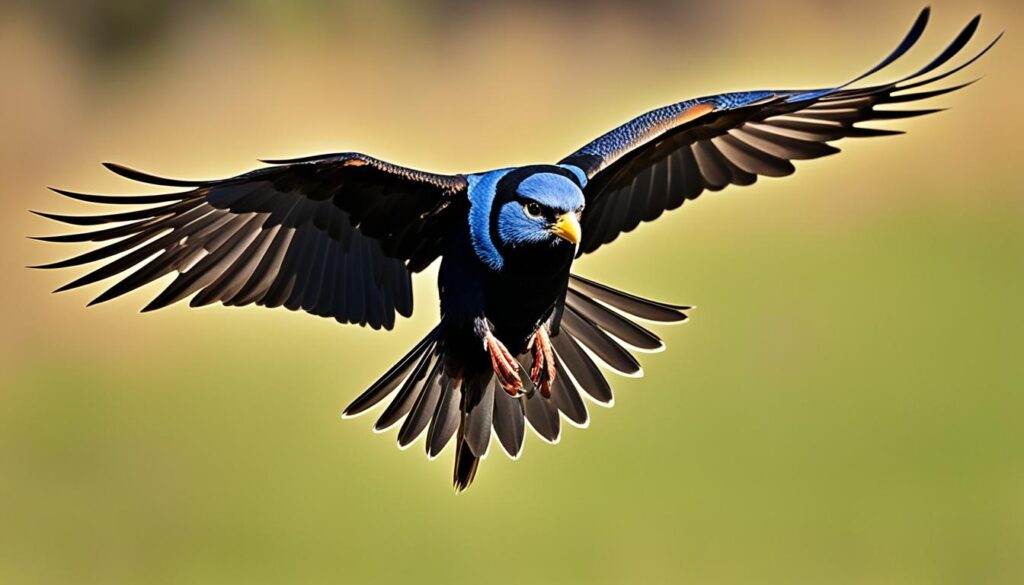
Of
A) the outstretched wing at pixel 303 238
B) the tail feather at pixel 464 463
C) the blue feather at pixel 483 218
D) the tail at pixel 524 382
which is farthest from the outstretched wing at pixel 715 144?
the tail feather at pixel 464 463

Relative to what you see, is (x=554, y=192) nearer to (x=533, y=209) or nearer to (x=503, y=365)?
(x=533, y=209)

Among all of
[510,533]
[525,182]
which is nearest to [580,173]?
[525,182]

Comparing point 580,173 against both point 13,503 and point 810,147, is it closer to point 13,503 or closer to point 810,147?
point 810,147

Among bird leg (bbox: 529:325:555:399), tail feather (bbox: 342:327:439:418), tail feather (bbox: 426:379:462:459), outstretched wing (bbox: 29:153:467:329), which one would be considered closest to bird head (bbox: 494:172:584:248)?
outstretched wing (bbox: 29:153:467:329)

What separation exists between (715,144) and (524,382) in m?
1.49

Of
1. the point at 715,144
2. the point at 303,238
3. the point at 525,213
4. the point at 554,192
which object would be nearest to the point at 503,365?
the point at 525,213

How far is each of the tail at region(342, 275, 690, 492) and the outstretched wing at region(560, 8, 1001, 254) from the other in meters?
0.36

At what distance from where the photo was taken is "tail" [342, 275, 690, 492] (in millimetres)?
7750

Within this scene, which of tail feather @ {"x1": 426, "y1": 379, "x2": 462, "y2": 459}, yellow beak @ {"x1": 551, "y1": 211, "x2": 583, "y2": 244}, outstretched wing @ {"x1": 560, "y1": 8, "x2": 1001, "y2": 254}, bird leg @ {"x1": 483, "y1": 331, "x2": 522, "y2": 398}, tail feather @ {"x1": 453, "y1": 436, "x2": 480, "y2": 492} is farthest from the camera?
tail feather @ {"x1": 426, "y1": 379, "x2": 462, "y2": 459}

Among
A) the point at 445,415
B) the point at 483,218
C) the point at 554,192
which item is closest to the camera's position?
the point at 554,192

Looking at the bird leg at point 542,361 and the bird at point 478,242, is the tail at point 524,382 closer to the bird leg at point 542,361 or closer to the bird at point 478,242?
the bird at point 478,242

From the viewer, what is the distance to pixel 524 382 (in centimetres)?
772

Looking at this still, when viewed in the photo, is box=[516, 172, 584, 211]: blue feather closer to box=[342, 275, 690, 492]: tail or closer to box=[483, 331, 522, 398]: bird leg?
box=[483, 331, 522, 398]: bird leg

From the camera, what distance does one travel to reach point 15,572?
11.7 metres
